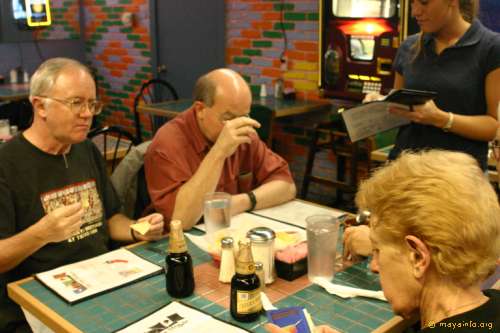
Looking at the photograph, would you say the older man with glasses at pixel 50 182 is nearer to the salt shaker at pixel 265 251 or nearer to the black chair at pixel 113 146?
the salt shaker at pixel 265 251

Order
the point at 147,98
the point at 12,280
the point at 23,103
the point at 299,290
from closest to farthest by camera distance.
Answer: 1. the point at 299,290
2. the point at 12,280
3. the point at 23,103
4. the point at 147,98

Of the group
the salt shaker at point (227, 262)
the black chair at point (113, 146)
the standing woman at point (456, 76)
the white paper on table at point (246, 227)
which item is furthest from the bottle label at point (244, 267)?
the black chair at point (113, 146)

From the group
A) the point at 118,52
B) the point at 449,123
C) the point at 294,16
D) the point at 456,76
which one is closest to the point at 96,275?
the point at 449,123

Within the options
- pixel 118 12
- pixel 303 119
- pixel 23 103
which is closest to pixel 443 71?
pixel 303 119

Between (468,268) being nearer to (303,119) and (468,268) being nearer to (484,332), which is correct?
(484,332)

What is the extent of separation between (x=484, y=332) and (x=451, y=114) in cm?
143

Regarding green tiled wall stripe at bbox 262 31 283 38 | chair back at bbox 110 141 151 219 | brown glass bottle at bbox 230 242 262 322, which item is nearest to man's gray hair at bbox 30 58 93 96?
chair back at bbox 110 141 151 219

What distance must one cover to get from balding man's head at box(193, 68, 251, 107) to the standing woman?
0.69 meters

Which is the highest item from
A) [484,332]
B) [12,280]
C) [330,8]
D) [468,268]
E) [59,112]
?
[330,8]

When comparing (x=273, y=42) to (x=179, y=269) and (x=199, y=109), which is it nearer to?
(x=199, y=109)

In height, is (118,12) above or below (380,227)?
above

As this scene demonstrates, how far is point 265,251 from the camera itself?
1.63 meters

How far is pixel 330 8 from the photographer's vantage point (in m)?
4.40

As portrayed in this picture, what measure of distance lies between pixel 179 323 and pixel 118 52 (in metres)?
6.01
